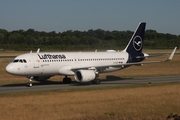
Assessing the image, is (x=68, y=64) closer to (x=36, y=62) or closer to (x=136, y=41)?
(x=36, y=62)

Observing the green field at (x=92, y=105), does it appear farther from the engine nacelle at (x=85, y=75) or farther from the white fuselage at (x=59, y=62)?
the engine nacelle at (x=85, y=75)

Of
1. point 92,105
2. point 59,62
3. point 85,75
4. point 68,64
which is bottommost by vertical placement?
point 92,105

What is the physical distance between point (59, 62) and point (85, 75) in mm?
3262

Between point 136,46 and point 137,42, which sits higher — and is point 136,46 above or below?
below

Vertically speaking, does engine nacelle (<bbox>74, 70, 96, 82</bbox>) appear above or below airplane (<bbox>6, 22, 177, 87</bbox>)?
below

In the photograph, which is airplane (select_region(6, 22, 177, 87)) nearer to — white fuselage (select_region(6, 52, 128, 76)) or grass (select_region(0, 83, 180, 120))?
white fuselage (select_region(6, 52, 128, 76))

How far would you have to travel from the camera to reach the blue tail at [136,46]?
152ft

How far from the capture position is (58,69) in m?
38.5

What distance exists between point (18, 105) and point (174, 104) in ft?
34.4

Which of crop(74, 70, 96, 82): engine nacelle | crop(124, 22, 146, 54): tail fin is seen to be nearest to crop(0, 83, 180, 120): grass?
crop(74, 70, 96, 82): engine nacelle

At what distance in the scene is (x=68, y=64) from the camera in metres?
39.5

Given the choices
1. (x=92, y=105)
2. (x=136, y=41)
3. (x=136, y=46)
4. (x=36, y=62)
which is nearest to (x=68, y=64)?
(x=36, y=62)

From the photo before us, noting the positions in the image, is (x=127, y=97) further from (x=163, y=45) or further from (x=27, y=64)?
(x=163, y=45)

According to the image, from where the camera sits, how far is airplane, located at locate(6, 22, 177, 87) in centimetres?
3634
